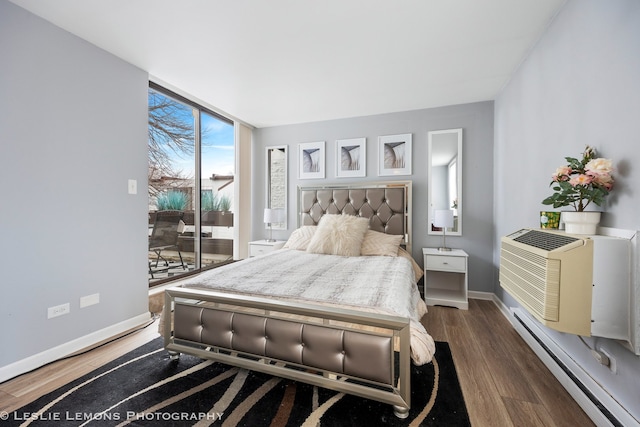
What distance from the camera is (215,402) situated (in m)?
1.54

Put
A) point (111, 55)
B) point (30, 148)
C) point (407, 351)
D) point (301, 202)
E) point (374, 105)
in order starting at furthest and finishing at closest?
point (301, 202)
point (374, 105)
point (111, 55)
point (30, 148)
point (407, 351)

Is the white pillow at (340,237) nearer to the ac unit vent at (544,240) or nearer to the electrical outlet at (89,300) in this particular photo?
the ac unit vent at (544,240)

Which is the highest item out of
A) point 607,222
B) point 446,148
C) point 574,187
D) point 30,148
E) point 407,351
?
point 446,148

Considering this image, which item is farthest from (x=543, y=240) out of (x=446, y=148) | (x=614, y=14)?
(x=446, y=148)

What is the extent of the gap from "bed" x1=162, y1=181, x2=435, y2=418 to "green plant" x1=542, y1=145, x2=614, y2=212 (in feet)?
3.60

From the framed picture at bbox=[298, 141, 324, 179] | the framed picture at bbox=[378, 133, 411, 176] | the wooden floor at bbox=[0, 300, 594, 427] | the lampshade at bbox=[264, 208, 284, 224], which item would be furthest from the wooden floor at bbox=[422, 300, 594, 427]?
the framed picture at bbox=[298, 141, 324, 179]

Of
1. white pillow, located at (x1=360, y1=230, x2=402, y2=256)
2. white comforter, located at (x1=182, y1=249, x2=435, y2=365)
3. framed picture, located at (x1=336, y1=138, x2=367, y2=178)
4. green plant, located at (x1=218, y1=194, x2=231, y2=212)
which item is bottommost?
white comforter, located at (x1=182, y1=249, x2=435, y2=365)

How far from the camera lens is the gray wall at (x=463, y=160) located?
339 centimetres

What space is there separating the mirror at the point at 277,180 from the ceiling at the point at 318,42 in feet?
3.88

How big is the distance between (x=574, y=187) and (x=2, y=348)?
3733mm

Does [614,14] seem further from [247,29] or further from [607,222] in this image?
[247,29]

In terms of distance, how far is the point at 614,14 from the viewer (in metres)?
1.35

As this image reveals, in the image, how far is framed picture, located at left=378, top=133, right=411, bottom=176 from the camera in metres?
3.66

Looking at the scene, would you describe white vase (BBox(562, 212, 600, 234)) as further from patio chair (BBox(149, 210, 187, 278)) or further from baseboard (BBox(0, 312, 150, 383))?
patio chair (BBox(149, 210, 187, 278))
